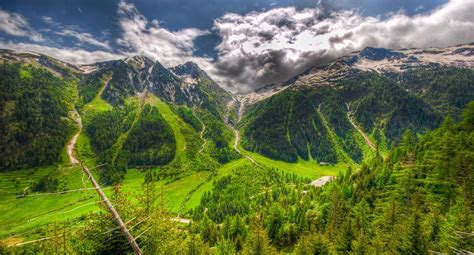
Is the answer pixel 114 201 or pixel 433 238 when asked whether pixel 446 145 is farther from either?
pixel 114 201

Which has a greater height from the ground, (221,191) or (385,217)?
(385,217)

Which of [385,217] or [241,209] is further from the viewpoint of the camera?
[241,209]

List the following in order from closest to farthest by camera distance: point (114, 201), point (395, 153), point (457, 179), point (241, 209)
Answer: point (114, 201)
point (457, 179)
point (395, 153)
point (241, 209)

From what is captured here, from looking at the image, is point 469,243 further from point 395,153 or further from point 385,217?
point 395,153

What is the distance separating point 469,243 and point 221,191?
176497mm

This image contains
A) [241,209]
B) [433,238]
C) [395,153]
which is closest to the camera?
[433,238]

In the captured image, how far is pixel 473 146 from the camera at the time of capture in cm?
6738

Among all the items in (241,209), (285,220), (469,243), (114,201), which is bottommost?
(241,209)

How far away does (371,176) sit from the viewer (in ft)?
294

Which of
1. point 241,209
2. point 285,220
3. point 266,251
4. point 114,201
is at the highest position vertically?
point 114,201

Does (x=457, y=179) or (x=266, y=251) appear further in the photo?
(x=457, y=179)

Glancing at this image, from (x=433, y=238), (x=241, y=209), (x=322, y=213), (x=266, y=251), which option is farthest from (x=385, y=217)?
(x=241, y=209)

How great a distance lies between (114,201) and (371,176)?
9343cm

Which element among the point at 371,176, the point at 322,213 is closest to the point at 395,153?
the point at 371,176
